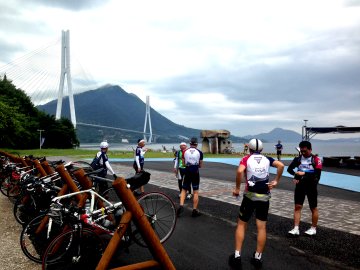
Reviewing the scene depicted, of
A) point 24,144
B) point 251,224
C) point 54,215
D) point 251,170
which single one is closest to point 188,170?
point 251,224

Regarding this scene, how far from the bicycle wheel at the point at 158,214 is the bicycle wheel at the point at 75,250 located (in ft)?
2.23

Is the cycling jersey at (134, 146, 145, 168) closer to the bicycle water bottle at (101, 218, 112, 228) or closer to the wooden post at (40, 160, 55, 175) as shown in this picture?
the wooden post at (40, 160, 55, 175)

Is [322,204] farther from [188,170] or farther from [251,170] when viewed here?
[251,170]

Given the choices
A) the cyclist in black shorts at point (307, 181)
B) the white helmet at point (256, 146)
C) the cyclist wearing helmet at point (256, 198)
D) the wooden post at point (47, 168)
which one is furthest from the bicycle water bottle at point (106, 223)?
the cyclist in black shorts at point (307, 181)

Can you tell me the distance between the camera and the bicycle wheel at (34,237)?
4973 mm

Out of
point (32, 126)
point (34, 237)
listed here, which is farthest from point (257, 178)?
point (32, 126)

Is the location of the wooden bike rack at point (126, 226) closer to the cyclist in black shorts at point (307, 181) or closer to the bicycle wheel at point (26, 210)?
the cyclist in black shorts at point (307, 181)

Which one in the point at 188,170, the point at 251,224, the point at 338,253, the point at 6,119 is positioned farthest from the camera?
the point at 6,119

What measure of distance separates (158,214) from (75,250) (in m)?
1.53

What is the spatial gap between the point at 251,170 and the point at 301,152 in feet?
6.43

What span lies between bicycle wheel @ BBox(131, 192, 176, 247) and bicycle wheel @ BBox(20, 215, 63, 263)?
4.25ft

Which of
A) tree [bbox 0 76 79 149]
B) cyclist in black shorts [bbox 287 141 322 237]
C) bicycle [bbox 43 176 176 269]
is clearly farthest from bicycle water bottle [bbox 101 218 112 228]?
tree [bbox 0 76 79 149]

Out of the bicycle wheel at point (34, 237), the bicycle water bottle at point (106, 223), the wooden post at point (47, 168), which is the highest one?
the wooden post at point (47, 168)

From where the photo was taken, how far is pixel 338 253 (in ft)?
17.8
